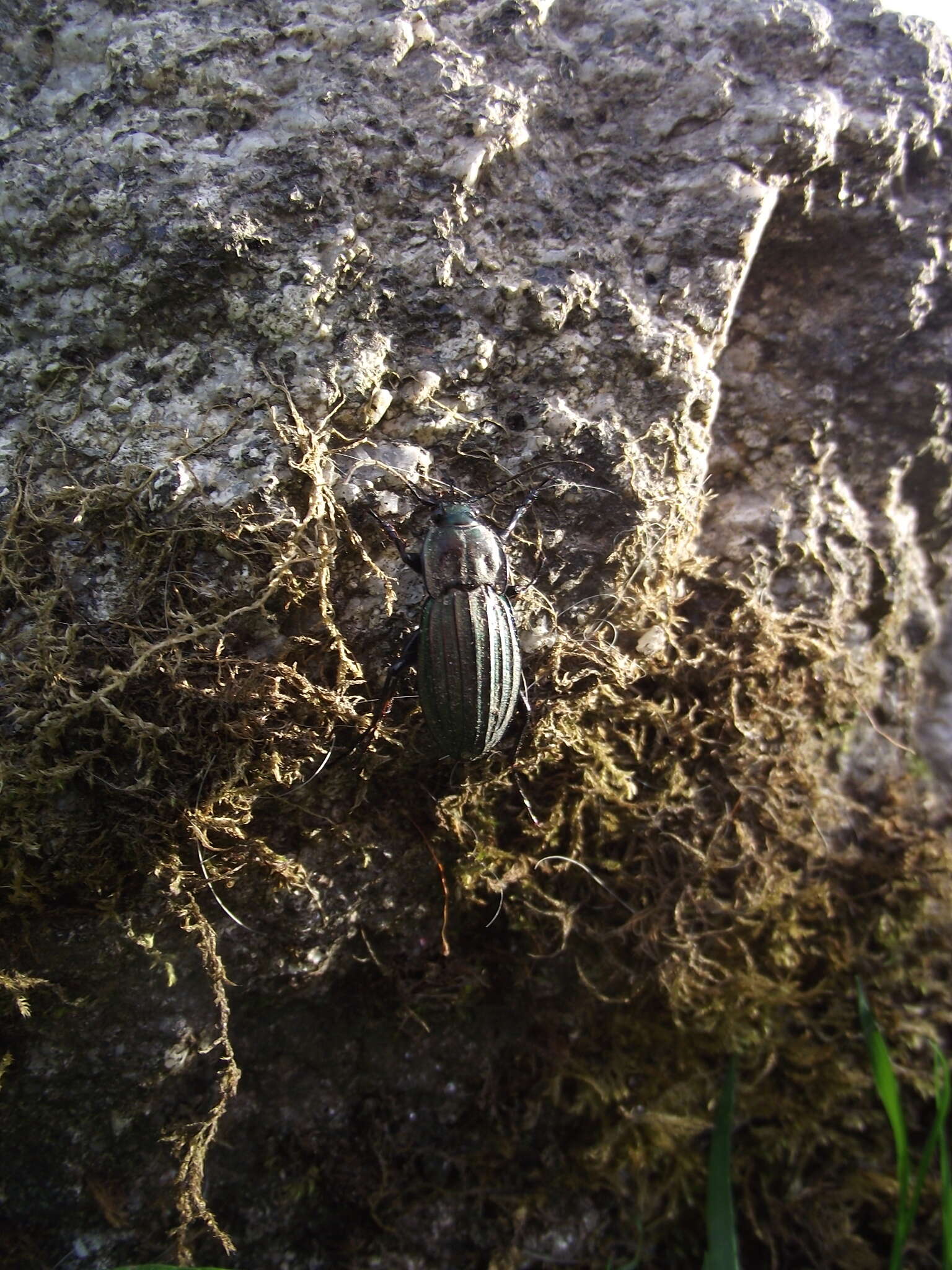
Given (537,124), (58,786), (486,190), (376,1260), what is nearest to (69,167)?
(486,190)

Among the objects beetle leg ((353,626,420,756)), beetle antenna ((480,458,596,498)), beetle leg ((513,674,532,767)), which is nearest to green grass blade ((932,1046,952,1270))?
beetle leg ((513,674,532,767))

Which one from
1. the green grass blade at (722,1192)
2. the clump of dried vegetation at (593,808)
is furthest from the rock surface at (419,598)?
the green grass blade at (722,1192)

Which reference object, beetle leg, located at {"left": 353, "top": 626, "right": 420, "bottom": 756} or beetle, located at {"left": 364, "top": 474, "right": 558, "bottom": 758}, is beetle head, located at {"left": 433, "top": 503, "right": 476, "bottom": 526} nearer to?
beetle, located at {"left": 364, "top": 474, "right": 558, "bottom": 758}

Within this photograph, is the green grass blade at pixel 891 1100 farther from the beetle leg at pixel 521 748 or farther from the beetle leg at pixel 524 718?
the beetle leg at pixel 524 718

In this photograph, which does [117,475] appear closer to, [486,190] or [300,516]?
[300,516]

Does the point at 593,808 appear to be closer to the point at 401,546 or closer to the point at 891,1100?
the point at 401,546

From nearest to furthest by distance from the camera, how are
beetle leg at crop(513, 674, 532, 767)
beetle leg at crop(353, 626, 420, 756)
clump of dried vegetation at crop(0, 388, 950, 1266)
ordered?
clump of dried vegetation at crop(0, 388, 950, 1266)
beetle leg at crop(353, 626, 420, 756)
beetle leg at crop(513, 674, 532, 767)

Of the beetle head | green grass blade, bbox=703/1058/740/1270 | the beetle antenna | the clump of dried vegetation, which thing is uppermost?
the beetle antenna
